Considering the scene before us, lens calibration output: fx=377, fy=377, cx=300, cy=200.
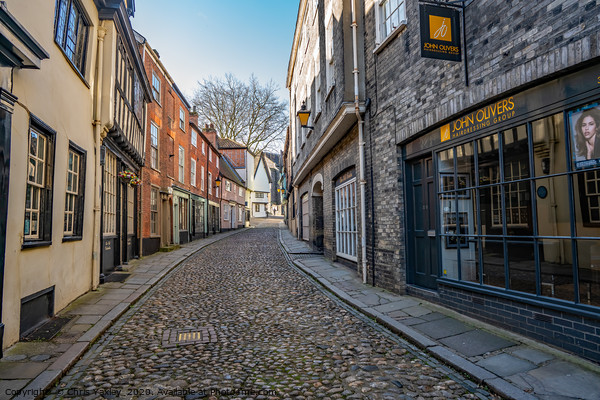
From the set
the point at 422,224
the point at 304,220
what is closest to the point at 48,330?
the point at 422,224

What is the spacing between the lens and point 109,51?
802cm

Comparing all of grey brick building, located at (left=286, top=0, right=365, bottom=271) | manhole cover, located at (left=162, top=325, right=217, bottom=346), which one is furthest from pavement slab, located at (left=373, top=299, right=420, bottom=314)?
manhole cover, located at (left=162, top=325, right=217, bottom=346)

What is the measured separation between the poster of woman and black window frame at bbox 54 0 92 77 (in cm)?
678

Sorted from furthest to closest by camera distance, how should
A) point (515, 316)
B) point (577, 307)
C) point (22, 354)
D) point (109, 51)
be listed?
point (109, 51) → point (515, 316) → point (22, 354) → point (577, 307)

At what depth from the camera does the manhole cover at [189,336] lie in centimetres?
468

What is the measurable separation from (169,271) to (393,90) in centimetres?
756

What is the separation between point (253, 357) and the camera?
4.12 metres

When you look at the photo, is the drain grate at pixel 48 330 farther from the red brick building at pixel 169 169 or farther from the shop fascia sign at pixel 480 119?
the red brick building at pixel 169 169

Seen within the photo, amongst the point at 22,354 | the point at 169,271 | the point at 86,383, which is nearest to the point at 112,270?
the point at 169,271

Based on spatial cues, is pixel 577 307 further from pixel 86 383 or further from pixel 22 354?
pixel 22 354

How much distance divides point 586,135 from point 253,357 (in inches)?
162

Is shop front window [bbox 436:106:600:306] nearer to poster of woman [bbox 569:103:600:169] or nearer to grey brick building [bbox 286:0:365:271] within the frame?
poster of woman [bbox 569:103:600:169]

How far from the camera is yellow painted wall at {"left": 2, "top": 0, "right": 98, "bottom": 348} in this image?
420cm

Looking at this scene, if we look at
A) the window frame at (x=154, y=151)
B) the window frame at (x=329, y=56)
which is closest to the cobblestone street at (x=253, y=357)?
the window frame at (x=329, y=56)
